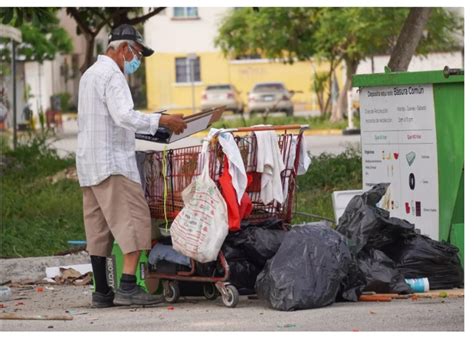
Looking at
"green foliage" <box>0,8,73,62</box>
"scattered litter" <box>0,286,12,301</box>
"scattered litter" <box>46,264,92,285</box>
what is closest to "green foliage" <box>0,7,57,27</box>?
"scattered litter" <box>46,264,92,285</box>

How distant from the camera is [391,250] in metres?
9.31

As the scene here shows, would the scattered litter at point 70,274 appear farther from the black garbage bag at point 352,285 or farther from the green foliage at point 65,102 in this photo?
the green foliage at point 65,102

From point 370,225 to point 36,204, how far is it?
719 cm

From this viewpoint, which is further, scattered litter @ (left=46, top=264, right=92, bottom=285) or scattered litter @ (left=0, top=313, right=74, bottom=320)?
scattered litter @ (left=46, top=264, right=92, bottom=285)

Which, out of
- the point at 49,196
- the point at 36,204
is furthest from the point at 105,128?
the point at 49,196

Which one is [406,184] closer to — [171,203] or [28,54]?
[171,203]

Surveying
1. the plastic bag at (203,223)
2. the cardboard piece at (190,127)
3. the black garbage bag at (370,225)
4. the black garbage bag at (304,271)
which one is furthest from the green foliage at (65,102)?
the black garbage bag at (304,271)

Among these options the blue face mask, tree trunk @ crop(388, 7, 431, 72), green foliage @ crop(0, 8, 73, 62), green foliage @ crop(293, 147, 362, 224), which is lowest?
green foliage @ crop(293, 147, 362, 224)

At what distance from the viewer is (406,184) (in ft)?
32.2

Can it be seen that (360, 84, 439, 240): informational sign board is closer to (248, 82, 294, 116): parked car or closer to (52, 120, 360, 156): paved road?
(52, 120, 360, 156): paved road

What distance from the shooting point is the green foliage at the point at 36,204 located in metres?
12.7

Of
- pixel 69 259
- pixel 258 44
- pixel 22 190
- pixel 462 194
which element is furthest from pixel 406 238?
pixel 258 44

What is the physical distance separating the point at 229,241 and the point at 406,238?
1369 mm

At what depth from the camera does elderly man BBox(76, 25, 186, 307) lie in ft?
28.1
